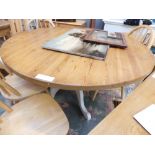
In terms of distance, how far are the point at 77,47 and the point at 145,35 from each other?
1005 mm

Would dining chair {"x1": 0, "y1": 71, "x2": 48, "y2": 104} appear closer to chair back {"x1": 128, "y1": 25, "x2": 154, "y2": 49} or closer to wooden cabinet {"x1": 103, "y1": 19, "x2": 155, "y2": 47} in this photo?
chair back {"x1": 128, "y1": 25, "x2": 154, "y2": 49}

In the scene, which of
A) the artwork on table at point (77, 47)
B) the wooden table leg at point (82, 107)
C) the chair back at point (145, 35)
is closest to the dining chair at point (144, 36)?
the chair back at point (145, 35)

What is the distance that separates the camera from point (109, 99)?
78.3 inches

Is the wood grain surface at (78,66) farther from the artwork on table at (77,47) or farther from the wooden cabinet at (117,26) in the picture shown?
the wooden cabinet at (117,26)

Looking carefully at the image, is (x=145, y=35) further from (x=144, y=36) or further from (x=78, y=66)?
(x=78, y=66)

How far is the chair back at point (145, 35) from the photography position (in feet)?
5.53

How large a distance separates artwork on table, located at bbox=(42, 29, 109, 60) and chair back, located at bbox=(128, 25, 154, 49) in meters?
0.61

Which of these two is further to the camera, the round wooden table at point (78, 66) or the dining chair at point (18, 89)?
the dining chair at point (18, 89)

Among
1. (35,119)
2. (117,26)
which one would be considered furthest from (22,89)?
(117,26)

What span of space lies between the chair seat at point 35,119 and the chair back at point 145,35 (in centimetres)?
118
